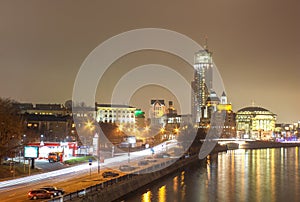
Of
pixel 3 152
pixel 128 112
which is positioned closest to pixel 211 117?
pixel 128 112

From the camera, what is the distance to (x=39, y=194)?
14352mm

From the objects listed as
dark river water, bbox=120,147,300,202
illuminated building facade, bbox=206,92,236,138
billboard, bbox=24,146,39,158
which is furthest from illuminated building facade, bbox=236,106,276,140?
billboard, bbox=24,146,39,158

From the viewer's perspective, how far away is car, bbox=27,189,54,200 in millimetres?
14242

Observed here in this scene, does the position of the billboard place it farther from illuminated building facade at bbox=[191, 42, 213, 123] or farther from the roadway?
illuminated building facade at bbox=[191, 42, 213, 123]

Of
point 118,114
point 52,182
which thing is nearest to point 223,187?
point 52,182

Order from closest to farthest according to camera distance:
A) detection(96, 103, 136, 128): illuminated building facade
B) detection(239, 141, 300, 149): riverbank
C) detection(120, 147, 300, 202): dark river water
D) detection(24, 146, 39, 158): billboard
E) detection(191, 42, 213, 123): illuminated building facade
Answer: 1. detection(120, 147, 300, 202): dark river water
2. detection(24, 146, 39, 158): billboard
3. detection(239, 141, 300, 149): riverbank
4. detection(96, 103, 136, 128): illuminated building facade
5. detection(191, 42, 213, 123): illuminated building facade

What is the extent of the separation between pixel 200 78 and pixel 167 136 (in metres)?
73.0

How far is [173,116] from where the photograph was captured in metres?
124

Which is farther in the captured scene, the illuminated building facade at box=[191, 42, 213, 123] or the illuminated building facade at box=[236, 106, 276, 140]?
the illuminated building facade at box=[191, 42, 213, 123]

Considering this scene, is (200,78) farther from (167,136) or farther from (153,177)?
(153,177)

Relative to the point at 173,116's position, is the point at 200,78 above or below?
above

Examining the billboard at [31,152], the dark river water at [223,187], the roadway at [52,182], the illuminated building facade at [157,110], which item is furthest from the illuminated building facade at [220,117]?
the billboard at [31,152]

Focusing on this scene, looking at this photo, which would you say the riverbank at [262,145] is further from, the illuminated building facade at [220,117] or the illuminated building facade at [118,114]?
the illuminated building facade at [118,114]

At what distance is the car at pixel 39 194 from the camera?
14.2 m
